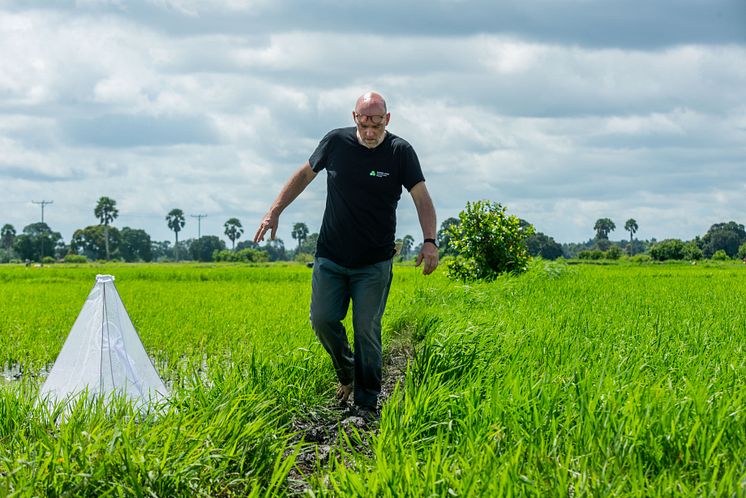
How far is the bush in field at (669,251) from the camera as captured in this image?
211 feet

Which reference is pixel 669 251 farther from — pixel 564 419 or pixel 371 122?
pixel 564 419

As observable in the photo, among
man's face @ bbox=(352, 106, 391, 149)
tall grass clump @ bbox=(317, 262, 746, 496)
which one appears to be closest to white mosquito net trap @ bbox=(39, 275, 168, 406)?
tall grass clump @ bbox=(317, 262, 746, 496)

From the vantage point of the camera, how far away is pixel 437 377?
4.24m

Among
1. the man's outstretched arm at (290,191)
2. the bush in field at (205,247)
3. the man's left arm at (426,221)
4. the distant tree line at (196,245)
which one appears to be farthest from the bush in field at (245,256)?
the man's left arm at (426,221)

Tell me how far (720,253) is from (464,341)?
61.9m

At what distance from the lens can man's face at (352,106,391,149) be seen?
4.33 meters

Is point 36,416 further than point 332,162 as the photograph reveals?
No

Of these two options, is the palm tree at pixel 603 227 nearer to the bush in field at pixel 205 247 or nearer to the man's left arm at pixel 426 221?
the bush in field at pixel 205 247

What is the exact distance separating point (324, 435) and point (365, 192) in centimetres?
147

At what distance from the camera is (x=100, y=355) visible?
443 cm

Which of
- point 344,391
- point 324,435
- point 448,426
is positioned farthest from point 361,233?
point 448,426

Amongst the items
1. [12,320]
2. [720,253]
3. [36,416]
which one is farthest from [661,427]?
[720,253]

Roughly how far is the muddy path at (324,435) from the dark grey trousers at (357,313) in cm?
19

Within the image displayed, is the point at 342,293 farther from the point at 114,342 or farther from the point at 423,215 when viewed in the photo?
the point at 114,342
